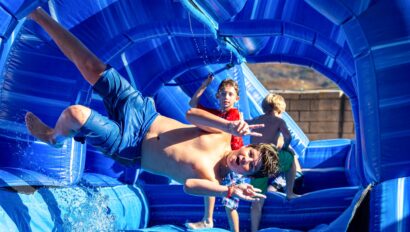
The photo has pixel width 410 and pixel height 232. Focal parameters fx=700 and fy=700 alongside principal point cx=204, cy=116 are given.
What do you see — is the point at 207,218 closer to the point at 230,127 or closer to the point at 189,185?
the point at 189,185

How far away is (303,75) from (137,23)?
1305cm

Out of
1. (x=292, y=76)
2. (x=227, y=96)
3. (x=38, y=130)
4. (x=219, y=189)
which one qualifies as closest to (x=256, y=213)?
(x=227, y=96)

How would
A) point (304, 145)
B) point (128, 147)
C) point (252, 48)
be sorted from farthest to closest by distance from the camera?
point (304, 145) < point (252, 48) < point (128, 147)

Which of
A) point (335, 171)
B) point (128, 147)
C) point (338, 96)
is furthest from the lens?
point (338, 96)

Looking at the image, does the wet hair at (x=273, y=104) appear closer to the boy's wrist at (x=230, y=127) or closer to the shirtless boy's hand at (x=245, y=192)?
the boy's wrist at (x=230, y=127)

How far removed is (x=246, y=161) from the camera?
134 inches

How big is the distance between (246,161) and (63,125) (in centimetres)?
90

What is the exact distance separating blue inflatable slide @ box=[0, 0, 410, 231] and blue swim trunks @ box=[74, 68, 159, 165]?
1.67ft

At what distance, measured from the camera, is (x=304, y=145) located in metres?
6.63

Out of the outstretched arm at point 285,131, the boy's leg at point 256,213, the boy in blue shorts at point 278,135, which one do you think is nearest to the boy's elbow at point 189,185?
the boy's leg at point 256,213

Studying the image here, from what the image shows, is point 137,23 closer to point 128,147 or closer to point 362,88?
point 128,147

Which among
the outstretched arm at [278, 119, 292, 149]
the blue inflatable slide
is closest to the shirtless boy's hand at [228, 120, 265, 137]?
the blue inflatable slide

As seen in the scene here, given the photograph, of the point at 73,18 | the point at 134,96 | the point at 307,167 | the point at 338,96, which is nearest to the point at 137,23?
the point at 73,18

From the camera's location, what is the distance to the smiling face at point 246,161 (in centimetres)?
340
